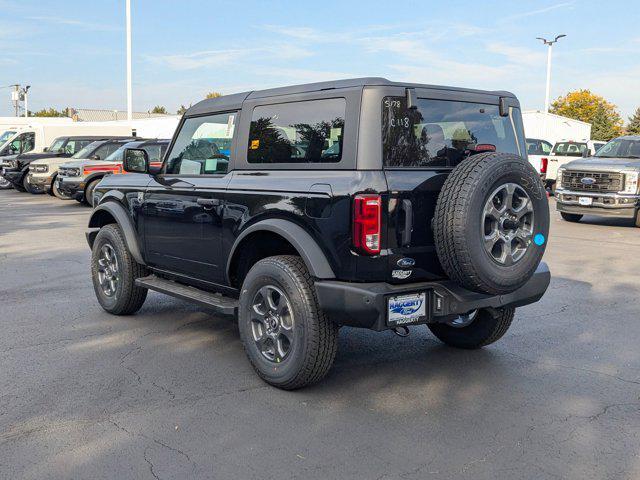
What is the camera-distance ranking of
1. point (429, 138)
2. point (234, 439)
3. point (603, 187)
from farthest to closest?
point (603, 187) → point (429, 138) → point (234, 439)

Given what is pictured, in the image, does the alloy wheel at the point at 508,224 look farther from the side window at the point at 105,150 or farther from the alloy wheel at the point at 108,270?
the side window at the point at 105,150

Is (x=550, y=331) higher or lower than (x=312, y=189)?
lower

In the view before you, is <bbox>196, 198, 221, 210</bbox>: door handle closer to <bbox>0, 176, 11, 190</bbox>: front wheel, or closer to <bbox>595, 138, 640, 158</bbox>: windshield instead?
<bbox>595, 138, 640, 158</bbox>: windshield

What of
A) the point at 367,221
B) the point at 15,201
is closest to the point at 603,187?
the point at 367,221

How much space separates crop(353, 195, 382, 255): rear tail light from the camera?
12.5 ft

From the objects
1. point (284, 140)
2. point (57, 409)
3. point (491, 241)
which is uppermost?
point (284, 140)

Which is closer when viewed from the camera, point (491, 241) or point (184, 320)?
point (491, 241)

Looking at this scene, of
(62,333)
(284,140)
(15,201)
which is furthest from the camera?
(15,201)

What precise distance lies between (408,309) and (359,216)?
0.64 metres

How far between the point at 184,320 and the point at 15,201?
1585 cm

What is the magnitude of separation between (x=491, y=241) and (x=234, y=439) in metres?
1.86

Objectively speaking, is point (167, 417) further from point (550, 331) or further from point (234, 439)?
point (550, 331)

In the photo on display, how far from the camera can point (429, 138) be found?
4262 mm

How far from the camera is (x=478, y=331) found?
516 centimetres
